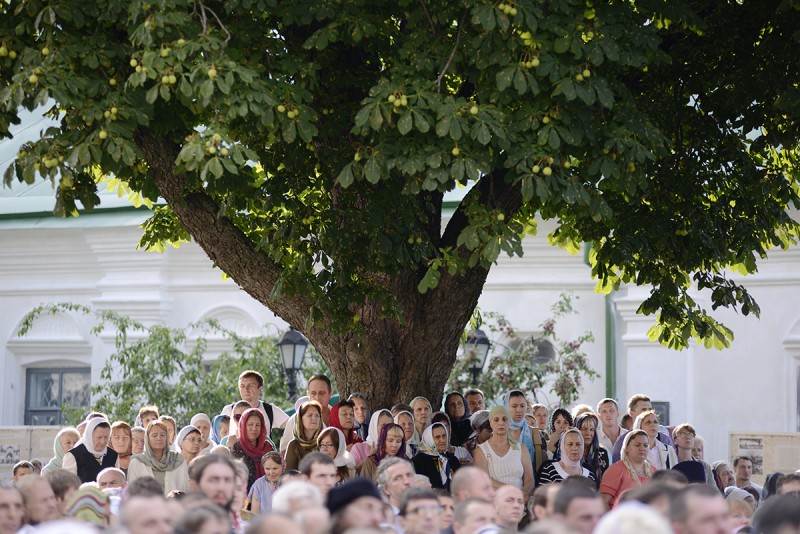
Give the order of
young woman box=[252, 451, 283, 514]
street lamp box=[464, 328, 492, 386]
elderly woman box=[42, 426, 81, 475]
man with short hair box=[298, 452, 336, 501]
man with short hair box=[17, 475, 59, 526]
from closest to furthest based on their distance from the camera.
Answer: man with short hair box=[17, 475, 59, 526], man with short hair box=[298, 452, 336, 501], young woman box=[252, 451, 283, 514], elderly woman box=[42, 426, 81, 475], street lamp box=[464, 328, 492, 386]

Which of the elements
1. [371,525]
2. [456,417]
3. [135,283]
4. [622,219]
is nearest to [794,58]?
[622,219]

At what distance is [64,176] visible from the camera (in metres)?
9.68

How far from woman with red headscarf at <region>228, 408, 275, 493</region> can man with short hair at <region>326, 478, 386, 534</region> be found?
448 cm

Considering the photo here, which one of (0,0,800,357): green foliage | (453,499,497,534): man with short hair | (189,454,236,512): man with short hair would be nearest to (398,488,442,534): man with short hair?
(453,499,497,534): man with short hair

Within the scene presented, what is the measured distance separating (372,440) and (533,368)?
7924mm

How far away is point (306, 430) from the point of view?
38.7 feet

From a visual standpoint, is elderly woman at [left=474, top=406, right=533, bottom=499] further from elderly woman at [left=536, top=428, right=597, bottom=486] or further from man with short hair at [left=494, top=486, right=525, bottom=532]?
man with short hair at [left=494, top=486, right=525, bottom=532]

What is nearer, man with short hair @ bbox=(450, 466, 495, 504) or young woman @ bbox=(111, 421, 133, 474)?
man with short hair @ bbox=(450, 466, 495, 504)

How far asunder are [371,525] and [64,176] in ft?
13.9

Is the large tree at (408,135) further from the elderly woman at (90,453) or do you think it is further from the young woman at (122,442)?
the elderly woman at (90,453)

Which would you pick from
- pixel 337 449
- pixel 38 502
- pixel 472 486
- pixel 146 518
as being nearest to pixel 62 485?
pixel 38 502

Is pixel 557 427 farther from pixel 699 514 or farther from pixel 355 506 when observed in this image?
pixel 699 514

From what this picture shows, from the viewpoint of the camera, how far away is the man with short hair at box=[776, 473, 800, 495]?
1021 centimetres

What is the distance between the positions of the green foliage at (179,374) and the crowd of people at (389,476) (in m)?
6.27
